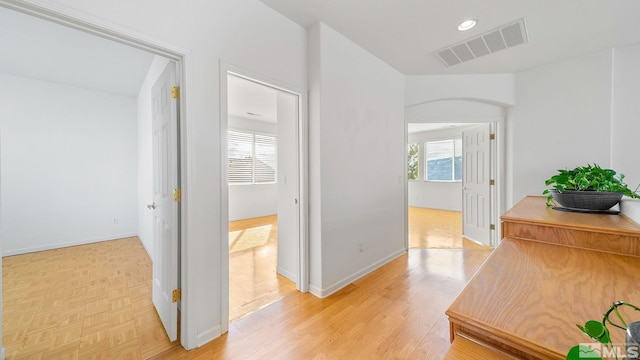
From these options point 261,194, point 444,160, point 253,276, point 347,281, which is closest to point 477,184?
point 347,281

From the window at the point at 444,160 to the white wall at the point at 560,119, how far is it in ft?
12.5

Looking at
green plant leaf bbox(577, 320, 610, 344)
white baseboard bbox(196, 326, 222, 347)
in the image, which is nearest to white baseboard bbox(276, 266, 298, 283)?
white baseboard bbox(196, 326, 222, 347)

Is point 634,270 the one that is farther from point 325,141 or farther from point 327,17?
point 327,17

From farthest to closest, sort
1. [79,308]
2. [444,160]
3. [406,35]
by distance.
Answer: [444,160], [406,35], [79,308]

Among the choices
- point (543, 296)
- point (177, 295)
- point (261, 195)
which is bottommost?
Answer: point (177, 295)

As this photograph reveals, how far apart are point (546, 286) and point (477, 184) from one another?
396 cm

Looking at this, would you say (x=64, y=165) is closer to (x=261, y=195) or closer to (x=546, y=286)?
(x=261, y=195)

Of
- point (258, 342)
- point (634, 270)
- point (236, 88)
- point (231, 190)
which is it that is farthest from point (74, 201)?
point (634, 270)

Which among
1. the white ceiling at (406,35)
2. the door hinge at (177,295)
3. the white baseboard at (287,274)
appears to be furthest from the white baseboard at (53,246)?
the door hinge at (177,295)

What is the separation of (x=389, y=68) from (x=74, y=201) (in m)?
5.44

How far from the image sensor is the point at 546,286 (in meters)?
0.81

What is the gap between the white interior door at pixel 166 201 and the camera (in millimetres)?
1728

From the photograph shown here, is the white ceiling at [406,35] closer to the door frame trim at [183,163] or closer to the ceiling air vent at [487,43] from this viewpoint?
the ceiling air vent at [487,43]

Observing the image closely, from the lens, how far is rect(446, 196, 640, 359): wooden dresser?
1.99ft
